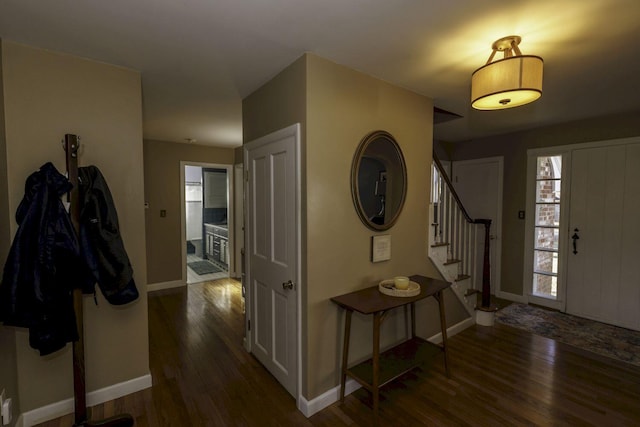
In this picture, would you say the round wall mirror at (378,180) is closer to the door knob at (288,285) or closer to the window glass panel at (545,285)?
the door knob at (288,285)

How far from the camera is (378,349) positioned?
5.99ft

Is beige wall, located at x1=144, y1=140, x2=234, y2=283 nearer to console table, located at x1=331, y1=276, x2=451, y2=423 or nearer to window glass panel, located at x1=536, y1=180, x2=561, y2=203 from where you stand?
console table, located at x1=331, y1=276, x2=451, y2=423

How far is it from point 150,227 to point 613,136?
19.8 feet

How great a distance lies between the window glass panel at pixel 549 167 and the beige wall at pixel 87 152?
4.53 m

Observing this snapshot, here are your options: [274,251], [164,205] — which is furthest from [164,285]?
[274,251]

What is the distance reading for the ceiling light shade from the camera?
155 cm

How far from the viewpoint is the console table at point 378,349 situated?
1845 mm

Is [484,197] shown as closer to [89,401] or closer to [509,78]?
[509,78]

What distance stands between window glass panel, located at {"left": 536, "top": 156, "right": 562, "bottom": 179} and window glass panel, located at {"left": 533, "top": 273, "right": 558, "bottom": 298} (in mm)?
1298

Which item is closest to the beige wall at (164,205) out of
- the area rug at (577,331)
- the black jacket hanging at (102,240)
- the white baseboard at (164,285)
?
the white baseboard at (164,285)

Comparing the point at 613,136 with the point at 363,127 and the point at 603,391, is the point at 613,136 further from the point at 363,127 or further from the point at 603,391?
the point at 363,127

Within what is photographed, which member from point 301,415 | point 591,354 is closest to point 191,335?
point 301,415

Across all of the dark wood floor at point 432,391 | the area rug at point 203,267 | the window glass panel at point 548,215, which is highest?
the window glass panel at point 548,215

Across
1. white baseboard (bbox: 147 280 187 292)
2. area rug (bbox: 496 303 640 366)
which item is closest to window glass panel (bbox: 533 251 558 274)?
area rug (bbox: 496 303 640 366)
